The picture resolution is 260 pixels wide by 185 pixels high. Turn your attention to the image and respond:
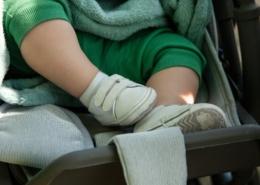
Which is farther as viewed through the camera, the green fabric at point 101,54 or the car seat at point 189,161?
the green fabric at point 101,54

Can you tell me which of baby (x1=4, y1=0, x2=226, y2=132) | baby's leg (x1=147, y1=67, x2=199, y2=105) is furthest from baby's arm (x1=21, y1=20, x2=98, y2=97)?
baby's leg (x1=147, y1=67, x2=199, y2=105)

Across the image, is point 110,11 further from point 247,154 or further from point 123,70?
point 247,154

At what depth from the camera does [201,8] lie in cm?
90

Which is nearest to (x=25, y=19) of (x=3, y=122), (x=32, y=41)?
(x=32, y=41)

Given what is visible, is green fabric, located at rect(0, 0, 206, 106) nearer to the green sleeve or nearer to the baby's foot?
the green sleeve

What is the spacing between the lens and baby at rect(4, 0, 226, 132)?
761 mm

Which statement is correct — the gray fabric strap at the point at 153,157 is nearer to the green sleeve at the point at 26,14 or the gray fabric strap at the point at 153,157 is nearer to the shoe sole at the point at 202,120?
the shoe sole at the point at 202,120

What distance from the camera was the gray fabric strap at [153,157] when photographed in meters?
0.63

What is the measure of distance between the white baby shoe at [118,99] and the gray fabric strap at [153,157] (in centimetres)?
12

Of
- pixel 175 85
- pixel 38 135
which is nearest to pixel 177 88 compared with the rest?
pixel 175 85

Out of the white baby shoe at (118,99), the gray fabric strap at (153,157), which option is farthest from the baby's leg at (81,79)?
the gray fabric strap at (153,157)

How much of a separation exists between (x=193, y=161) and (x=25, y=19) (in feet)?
1.09

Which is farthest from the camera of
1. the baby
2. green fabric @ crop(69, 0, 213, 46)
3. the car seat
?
green fabric @ crop(69, 0, 213, 46)

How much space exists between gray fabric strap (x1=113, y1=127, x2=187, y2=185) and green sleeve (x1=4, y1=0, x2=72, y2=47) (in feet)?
0.84
